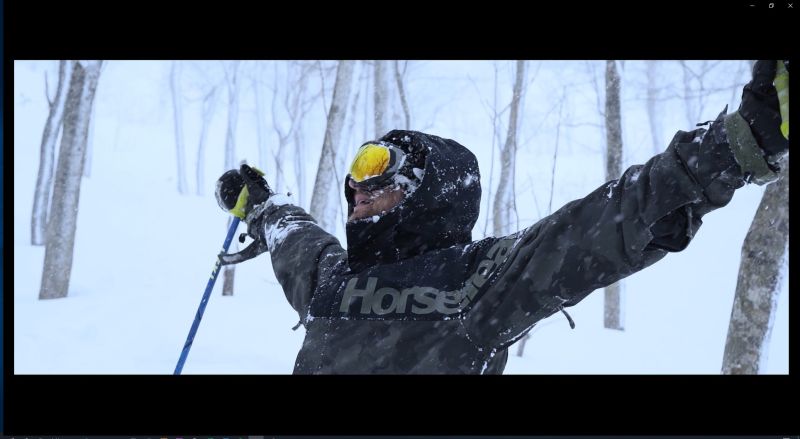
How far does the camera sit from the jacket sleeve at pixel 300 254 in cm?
212

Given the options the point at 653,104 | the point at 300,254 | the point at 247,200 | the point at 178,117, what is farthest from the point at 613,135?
the point at 178,117

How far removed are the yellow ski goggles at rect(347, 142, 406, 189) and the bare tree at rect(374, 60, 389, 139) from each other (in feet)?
21.7

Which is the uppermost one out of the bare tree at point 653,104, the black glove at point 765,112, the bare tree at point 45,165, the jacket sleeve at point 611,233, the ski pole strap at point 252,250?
the bare tree at point 653,104

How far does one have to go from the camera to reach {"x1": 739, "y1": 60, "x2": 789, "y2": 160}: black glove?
1157 mm

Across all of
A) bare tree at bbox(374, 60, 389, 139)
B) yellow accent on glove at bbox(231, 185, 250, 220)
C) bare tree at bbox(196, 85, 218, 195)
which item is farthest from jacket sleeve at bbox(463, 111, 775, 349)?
bare tree at bbox(196, 85, 218, 195)

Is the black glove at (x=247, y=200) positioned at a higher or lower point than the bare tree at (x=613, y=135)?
lower

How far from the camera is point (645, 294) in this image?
40.1 feet

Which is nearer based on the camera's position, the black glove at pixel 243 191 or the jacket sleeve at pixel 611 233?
the jacket sleeve at pixel 611 233

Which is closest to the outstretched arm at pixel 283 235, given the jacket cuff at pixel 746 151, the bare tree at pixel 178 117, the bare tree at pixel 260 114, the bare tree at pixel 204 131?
the jacket cuff at pixel 746 151

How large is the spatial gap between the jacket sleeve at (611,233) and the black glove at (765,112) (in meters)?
0.03

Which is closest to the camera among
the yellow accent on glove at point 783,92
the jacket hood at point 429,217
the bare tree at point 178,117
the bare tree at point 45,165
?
the yellow accent on glove at point 783,92

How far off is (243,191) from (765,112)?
2337mm

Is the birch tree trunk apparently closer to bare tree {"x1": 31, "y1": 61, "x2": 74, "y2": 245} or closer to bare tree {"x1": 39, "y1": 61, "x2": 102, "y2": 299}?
bare tree {"x1": 31, "y1": 61, "x2": 74, "y2": 245}

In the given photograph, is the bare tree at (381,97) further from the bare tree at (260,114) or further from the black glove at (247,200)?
the bare tree at (260,114)
